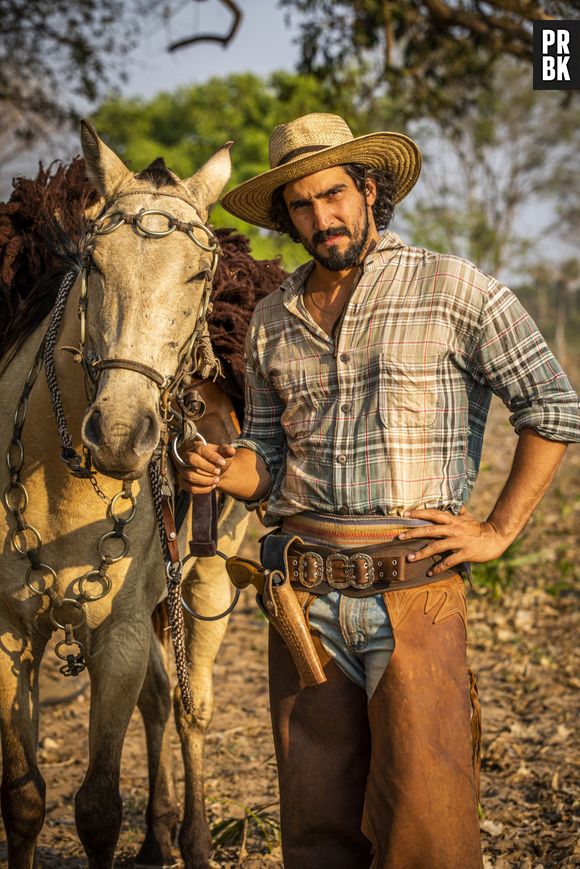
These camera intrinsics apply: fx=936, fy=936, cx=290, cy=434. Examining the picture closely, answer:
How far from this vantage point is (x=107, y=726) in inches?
127

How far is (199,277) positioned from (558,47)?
5359mm

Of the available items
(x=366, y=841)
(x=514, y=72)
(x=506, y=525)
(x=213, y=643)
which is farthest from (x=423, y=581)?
(x=514, y=72)

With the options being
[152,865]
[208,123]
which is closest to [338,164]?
[152,865]

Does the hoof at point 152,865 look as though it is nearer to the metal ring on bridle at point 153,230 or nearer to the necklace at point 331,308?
the necklace at point 331,308

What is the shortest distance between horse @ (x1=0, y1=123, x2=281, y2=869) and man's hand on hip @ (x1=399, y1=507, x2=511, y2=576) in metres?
0.81

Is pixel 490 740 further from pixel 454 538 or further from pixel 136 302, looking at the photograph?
pixel 136 302

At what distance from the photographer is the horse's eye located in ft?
8.90

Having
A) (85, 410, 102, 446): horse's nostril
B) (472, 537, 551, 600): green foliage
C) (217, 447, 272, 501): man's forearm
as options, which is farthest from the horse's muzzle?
(472, 537, 551, 600): green foliage

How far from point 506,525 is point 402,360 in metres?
0.57

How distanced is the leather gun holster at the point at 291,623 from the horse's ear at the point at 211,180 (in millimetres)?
1173

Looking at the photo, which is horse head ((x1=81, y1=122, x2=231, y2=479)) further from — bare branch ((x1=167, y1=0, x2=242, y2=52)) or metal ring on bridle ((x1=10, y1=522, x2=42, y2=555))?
bare branch ((x1=167, y1=0, x2=242, y2=52))

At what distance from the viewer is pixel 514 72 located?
1198 inches

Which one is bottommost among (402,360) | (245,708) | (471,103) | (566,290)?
(245,708)

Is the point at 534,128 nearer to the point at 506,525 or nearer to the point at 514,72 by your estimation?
the point at 514,72
